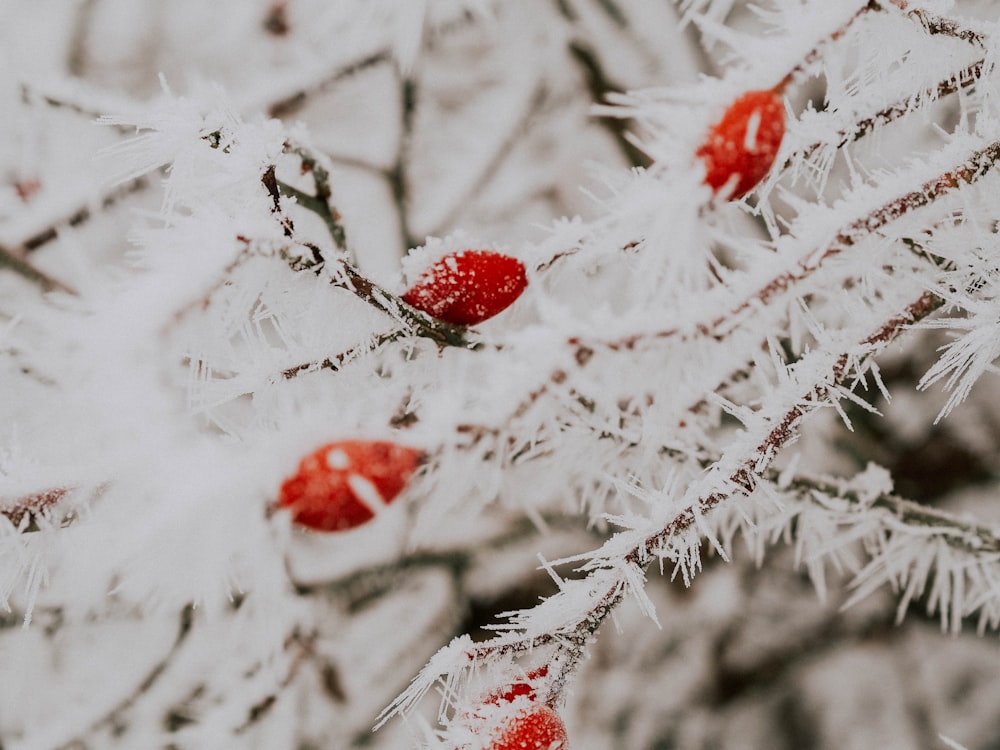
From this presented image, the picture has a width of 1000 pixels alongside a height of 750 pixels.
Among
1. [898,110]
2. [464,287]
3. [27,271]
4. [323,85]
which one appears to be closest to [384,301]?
[464,287]

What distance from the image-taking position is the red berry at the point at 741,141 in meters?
0.22

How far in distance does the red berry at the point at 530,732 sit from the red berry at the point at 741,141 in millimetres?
272

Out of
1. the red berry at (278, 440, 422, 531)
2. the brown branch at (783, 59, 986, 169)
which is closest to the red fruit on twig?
the red berry at (278, 440, 422, 531)

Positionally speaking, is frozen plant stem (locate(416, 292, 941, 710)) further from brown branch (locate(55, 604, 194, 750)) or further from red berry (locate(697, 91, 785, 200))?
brown branch (locate(55, 604, 194, 750))

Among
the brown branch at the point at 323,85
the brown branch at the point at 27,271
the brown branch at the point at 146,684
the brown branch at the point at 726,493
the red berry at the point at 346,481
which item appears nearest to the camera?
the red berry at the point at 346,481

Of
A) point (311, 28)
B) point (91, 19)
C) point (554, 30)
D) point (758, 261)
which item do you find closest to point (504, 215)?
point (554, 30)

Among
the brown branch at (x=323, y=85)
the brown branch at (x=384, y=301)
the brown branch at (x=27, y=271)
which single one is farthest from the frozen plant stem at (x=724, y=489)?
the brown branch at (x=323, y=85)

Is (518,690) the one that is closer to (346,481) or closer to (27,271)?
(346,481)

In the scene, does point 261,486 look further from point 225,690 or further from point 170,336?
point 225,690

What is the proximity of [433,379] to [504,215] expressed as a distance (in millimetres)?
993

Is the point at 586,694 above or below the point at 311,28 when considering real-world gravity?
below

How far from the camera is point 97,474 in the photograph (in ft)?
0.82

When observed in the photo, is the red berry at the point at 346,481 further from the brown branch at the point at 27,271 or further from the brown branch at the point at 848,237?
the brown branch at the point at 27,271

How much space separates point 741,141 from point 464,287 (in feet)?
0.50
